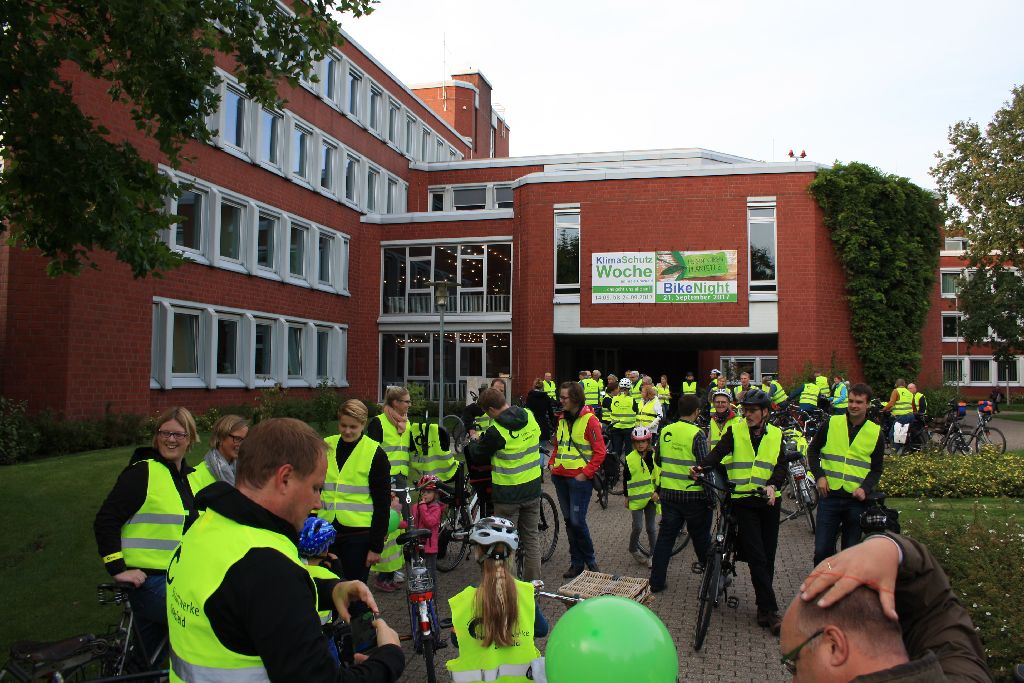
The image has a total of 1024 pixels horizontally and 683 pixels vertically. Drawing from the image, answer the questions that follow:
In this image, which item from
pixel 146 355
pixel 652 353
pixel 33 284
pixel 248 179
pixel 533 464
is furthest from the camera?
pixel 652 353

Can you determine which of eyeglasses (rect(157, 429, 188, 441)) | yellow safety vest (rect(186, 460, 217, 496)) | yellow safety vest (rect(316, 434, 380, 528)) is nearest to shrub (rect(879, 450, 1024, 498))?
yellow safety vest (rect(316, 434, 380, 528))

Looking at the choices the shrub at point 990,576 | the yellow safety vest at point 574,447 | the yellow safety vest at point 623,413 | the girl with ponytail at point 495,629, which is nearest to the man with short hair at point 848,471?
the shrub at point 990,576

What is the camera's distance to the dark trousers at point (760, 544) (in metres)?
6.50

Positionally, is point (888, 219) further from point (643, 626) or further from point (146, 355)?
point (643, 626)

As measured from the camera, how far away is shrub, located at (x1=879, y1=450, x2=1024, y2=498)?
1179 centimetres

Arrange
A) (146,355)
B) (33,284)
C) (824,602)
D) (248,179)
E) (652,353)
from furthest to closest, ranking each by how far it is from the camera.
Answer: (652,353) < (248,179) < (146,355) < (33,284) < (824,602)

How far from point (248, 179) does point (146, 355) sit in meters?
7.03

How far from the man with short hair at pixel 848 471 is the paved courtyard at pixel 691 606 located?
836 millimetres

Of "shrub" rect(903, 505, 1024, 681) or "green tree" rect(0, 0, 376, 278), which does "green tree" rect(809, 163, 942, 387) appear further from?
"green tree" rect(0, 0, 376, 278)

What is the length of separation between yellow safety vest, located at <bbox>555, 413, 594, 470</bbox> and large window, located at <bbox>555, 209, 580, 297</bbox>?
17.3 metres

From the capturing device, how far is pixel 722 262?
958 inches

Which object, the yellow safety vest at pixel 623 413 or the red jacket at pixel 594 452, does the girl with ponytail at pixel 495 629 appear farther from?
the yellow safety vest at pixel 623 413

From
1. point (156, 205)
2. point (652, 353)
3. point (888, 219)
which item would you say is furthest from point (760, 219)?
point (156, 205)

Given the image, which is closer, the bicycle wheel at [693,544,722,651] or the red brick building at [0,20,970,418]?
the bicycle wheel at [693,544,722,651]
